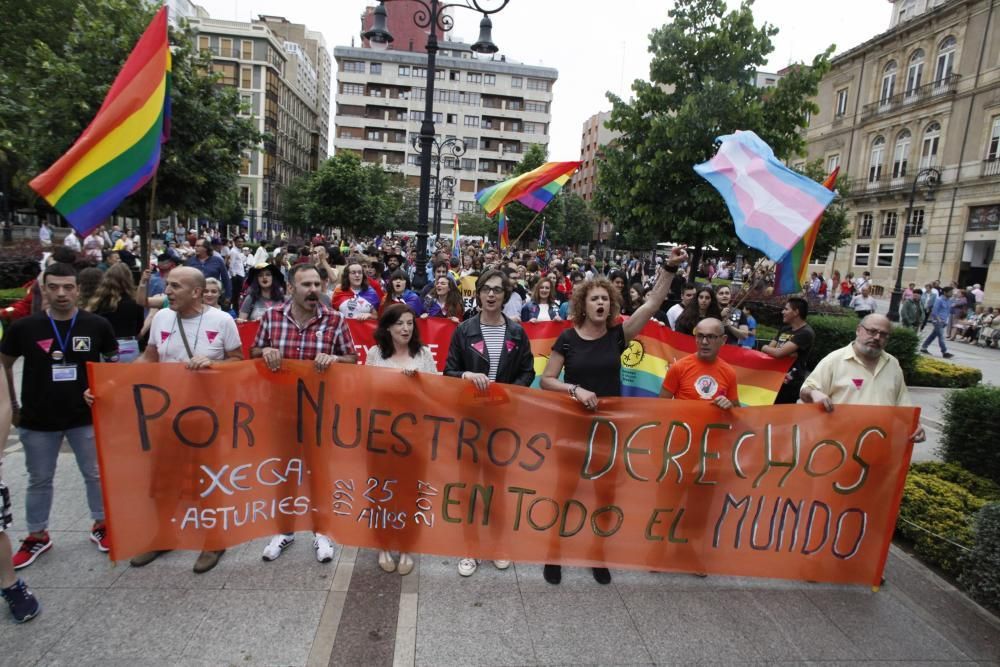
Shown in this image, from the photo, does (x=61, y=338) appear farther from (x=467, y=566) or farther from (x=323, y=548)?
(x=467, y=566)

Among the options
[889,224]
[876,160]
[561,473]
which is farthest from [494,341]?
[876,160]

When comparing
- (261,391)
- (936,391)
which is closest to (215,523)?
(261,391)

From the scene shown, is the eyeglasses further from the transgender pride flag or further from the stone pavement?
the stone pavement

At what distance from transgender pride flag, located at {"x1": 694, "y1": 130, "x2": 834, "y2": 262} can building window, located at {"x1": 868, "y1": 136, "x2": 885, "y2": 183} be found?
40.6 metres

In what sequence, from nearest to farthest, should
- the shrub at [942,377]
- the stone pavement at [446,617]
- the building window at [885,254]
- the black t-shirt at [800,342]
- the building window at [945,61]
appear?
the stone pavement at [446,617]
the black t-shirt at [800,342]
the shrub at [942,377]
the building window at [945,61]
the building window at [885,254]

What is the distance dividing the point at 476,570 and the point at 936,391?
10.5 metres

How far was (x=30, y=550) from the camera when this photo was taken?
11.8 feet

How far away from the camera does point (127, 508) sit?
354cm

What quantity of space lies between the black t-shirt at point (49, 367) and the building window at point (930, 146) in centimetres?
4208

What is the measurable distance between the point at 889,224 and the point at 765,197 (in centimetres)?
3987

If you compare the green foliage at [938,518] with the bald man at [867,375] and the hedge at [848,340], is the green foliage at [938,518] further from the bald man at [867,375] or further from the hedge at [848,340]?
the hedge at [848,340]

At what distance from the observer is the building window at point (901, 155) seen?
3625 cm

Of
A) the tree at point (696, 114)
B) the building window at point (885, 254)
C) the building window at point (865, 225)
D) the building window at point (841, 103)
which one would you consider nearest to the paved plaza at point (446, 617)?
the tree at point (696, 114)

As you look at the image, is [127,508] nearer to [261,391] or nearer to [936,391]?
[261,391]
